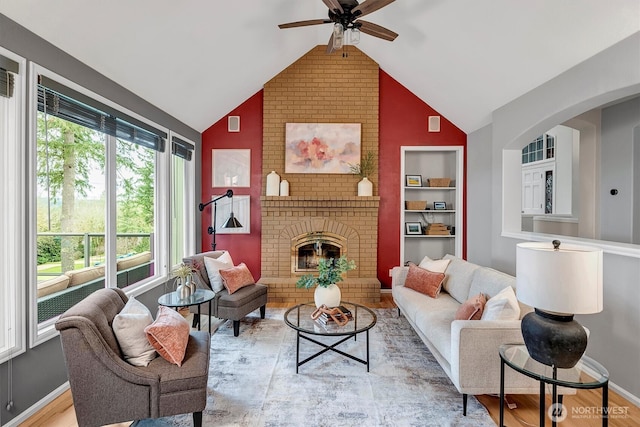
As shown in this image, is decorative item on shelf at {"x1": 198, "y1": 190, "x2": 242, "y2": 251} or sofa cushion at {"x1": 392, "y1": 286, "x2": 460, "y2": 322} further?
decorative item on shelf at {"x1": 198, "y1": 190, "x2": 242, "y2": 251}

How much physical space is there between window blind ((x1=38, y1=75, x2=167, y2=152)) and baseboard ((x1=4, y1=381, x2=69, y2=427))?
6.53 ft

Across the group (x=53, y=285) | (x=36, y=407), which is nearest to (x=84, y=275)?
(x=53, y=285)

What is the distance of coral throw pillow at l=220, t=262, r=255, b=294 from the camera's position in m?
3.51

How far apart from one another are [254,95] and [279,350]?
3887 millimetres

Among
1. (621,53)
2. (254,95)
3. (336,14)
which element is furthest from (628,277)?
(254,95)

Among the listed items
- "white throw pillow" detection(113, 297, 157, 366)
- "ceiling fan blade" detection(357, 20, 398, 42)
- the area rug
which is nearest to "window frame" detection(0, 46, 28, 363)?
"white throw pillow" detection(113, 297, 157, 366)

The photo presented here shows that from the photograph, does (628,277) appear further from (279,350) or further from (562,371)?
(279,350)

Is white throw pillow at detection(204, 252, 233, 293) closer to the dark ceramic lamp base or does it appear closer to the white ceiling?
the white ceiling

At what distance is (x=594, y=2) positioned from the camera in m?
2.16

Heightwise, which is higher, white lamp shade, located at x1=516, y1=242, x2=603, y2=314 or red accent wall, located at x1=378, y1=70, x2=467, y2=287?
red accent wall, located at x1=378, y1=70, x2=467, y2=287

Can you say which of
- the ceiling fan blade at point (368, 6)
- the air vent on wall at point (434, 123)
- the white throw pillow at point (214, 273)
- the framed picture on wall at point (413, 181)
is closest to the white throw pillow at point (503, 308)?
the ceiling fan blade at point (368, 6)

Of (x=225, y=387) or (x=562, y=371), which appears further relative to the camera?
(x=225, y=387)

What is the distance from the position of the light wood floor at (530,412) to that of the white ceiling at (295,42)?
2.55 meters

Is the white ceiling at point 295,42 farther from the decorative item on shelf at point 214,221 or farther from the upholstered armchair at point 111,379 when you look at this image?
the upholstered armchair at point 111,379
